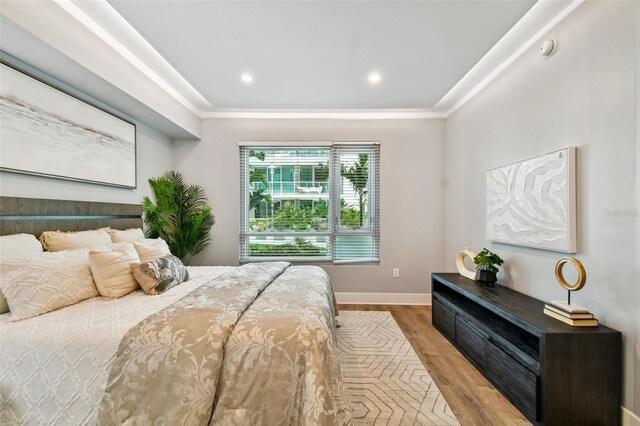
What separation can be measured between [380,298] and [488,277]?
5.19ft

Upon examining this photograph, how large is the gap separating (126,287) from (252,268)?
3.10 feet

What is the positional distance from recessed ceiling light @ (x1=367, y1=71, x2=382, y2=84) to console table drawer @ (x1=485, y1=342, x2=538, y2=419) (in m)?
2.59

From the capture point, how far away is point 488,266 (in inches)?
104

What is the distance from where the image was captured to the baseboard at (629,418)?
1492 mm

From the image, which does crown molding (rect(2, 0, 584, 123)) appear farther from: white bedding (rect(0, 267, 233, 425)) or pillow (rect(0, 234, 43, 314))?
white bedding (rect(0, 267, 233, 425))

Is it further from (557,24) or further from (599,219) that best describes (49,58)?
(599,219)

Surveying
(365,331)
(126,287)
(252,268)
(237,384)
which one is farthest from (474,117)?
(126,287)

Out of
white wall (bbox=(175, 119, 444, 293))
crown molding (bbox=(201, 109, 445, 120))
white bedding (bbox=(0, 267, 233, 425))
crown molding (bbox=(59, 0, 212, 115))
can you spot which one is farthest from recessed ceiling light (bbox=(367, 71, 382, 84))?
white bedding (bbox=(0, 267, 233, 425))

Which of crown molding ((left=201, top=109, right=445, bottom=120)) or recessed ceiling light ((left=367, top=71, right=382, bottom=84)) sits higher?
recessed ceiling light ((left=367, top=71, right=382, bottom=84))

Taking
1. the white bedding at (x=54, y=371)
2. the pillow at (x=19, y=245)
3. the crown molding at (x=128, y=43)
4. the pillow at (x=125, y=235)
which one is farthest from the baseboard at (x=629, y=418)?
the crown molding at (x=128, y=43)

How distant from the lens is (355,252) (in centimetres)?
395

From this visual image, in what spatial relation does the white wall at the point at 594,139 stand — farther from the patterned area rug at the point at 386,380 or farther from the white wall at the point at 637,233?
the patterned area rug at the point at 386,380

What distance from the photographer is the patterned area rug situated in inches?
67.7

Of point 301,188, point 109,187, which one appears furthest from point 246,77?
point 109,187
